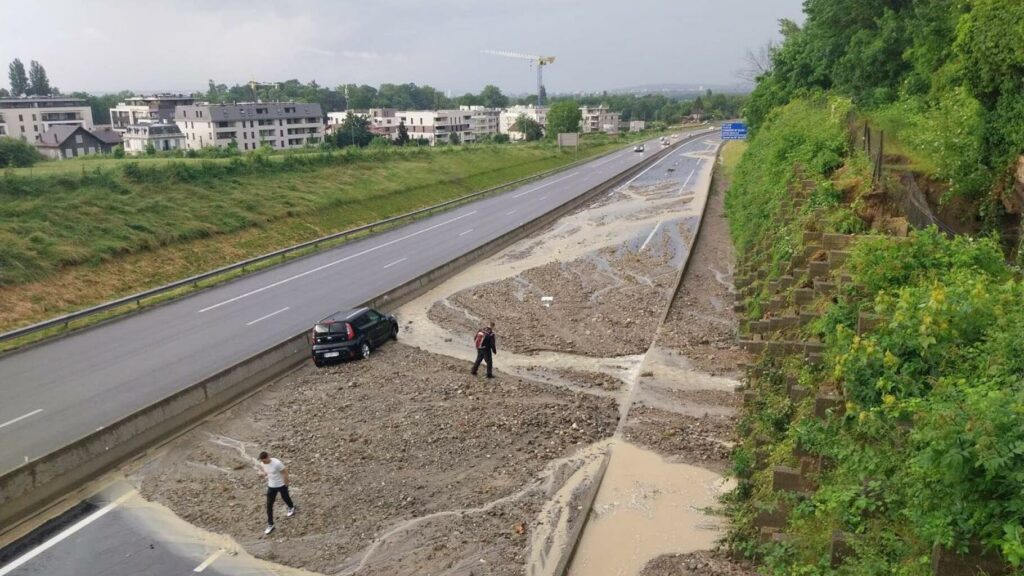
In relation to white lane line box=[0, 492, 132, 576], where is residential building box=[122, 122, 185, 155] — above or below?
above

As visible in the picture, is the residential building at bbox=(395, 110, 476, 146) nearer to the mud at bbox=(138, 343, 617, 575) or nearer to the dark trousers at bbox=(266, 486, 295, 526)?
the mud at bbox=(138, 343, 617, 575)

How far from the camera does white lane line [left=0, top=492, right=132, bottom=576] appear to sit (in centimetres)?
1238

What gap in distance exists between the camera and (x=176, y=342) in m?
24.9

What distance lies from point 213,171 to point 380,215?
12585 millimetres

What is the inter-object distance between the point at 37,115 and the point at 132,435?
5463 inches

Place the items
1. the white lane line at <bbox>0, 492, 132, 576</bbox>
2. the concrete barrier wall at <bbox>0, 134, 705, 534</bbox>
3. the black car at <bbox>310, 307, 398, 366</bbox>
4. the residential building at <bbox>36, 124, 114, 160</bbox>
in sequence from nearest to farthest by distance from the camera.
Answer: the white lane line at <bbox>0, 492, 132, 576</bbox> → the concrete barrier wall at <bbox>0, 134, 705, 534</bbox> → the black car at <bbox>310, 307, 398, 366</bbox> → the residential building at <bbox>36, 124, 114, 160</bbox>

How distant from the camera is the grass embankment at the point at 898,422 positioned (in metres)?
6.84

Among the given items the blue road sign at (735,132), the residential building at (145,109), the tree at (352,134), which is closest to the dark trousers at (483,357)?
the blue road sign at (735,132)

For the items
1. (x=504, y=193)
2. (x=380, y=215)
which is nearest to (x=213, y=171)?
(x=380, y=215)

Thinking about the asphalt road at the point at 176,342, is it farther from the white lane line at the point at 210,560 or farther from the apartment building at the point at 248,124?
the apartment building at the point at 248,124

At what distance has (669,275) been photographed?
33000 mm

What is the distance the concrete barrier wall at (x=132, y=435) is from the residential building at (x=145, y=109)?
509ft

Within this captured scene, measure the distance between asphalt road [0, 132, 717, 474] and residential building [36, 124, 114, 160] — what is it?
253ft

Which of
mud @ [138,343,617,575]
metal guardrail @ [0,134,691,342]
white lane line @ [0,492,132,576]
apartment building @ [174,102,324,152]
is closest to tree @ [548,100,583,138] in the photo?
apartment building @ [174,102,324,152]
